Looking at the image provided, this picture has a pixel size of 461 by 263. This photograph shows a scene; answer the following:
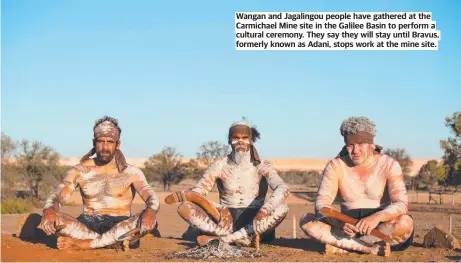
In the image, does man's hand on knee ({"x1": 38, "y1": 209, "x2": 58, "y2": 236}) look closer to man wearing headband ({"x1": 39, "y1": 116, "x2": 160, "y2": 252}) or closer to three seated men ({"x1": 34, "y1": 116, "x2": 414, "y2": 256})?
three seated men ({"x1": 34, "y1": 116, "x2": 414, "y2": 256})

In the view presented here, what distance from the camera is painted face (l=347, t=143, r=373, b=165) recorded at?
9.90 m

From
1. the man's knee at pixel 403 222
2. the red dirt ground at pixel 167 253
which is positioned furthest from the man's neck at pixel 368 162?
the red dirt ground at pixel 167 253

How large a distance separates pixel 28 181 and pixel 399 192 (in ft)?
95.9

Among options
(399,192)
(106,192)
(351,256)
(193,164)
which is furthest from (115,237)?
(193,164)

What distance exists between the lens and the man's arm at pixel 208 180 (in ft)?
35.6

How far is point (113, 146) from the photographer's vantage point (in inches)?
425

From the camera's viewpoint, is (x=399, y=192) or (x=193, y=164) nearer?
(x=399, y=192)

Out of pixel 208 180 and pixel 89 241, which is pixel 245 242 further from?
pixel 89 241

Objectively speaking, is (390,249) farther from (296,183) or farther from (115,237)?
(296,183)

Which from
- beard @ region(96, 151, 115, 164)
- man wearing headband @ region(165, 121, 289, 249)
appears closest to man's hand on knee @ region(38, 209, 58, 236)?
beard @ region(96, 151, 115, 164)

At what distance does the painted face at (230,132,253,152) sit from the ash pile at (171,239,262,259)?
1.67 metres

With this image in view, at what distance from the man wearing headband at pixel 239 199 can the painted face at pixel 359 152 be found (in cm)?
114

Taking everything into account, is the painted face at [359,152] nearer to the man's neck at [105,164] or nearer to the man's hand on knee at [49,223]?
the man's neck at [105,164]

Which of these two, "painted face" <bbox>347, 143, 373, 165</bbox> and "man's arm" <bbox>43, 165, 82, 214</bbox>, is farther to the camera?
"man's arm" <bbox>43, 165, 82, 214</bbox>
